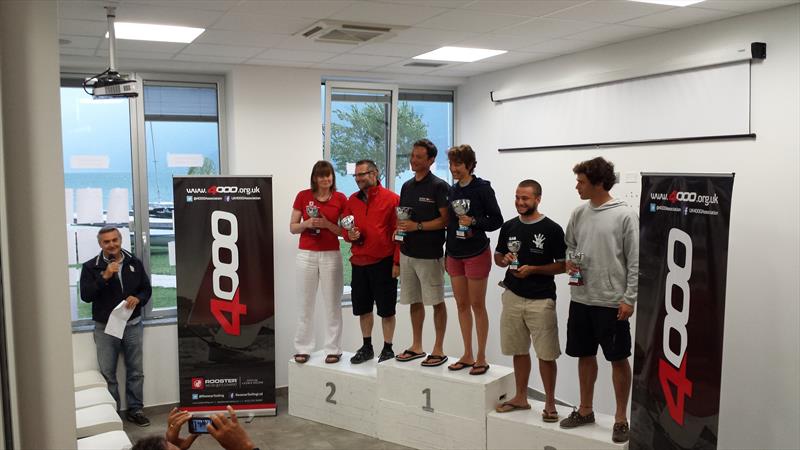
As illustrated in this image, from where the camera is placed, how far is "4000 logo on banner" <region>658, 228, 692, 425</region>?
3.68m

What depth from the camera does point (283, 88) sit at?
20.8ft

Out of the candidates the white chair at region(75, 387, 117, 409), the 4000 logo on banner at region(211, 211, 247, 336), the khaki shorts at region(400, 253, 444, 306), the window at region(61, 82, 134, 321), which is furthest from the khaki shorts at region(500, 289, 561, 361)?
the window at region(61, 82, 134, 321)

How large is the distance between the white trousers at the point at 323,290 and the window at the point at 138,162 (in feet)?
4.54

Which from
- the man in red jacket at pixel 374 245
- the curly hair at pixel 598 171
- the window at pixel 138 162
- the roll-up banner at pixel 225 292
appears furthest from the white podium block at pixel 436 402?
the window at pixel 138 162

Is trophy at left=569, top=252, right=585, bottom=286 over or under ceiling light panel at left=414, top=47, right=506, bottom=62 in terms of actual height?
under

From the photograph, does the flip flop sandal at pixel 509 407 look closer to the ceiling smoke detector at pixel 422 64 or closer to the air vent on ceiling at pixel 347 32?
the air vent on ceiling at pixel 347 32

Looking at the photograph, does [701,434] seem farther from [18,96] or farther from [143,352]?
[143,352]

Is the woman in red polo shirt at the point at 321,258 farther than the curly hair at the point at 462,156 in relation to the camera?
Yes

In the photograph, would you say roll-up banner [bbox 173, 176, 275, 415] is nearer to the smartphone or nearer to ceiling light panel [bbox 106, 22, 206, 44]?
ceiling light panel [bbox 106, 22, 206, 44]

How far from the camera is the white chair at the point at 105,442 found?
3672mm

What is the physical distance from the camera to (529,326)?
4410 millimetres

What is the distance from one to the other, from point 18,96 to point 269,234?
14.4 feet

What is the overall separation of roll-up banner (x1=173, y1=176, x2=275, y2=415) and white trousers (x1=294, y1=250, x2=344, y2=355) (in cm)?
27

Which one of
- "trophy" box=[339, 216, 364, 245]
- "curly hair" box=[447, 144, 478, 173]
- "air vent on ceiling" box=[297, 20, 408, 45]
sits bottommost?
"trophy" box=[339, 216, 364, 245]
